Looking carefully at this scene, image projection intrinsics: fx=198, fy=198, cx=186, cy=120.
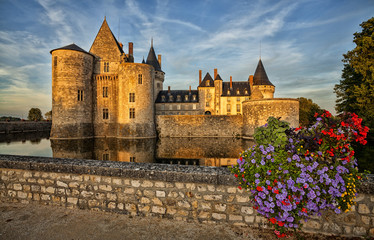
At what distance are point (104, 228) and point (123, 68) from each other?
25.2 m

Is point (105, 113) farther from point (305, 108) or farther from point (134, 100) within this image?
point (305, 108)

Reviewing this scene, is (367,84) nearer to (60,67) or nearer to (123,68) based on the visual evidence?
(123,68)

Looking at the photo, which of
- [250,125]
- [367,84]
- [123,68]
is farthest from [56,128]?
[367,84]

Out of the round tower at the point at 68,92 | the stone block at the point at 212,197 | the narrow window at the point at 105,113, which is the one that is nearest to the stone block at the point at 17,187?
the stone block at the point at 212,197

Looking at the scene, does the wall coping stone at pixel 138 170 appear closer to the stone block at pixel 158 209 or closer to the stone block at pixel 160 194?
the stone block at pixel 160 194

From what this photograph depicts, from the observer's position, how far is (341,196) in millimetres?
2266

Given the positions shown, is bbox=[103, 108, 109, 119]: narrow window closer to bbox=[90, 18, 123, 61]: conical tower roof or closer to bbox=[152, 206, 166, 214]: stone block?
bbox=[90, 18, 123, 61]: conical tower roof

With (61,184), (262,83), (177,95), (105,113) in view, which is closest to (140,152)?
(61,184)

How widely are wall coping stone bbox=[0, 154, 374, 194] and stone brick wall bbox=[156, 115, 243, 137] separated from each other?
24.2m

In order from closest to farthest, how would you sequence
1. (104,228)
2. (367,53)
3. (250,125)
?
A: 1. (104,228)
2. (367,53)
3. (250,125)

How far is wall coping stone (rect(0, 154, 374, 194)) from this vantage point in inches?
118

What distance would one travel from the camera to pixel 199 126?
92.2 feet

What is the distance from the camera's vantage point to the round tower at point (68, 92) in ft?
77.8

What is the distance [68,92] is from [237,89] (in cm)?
2894
